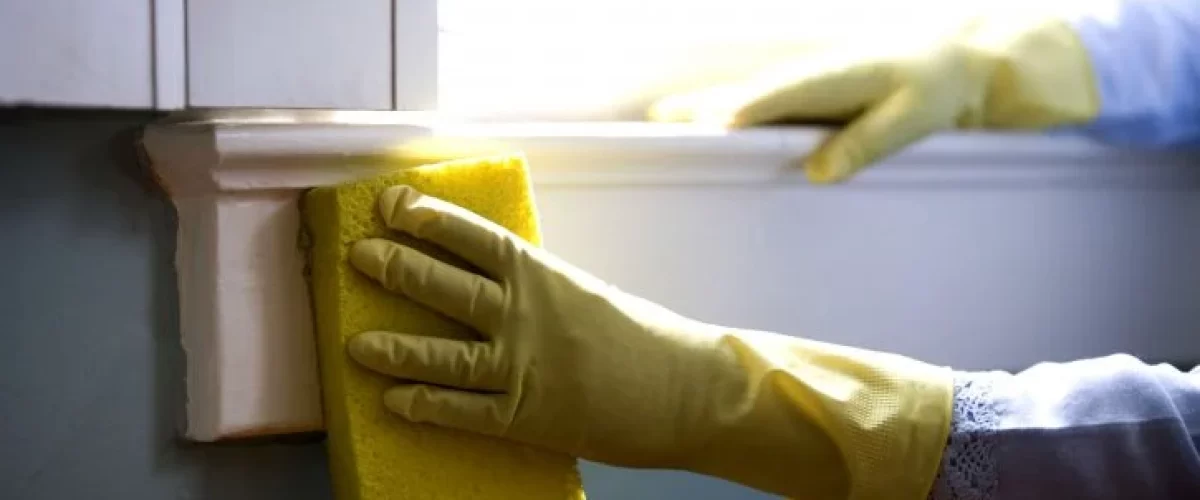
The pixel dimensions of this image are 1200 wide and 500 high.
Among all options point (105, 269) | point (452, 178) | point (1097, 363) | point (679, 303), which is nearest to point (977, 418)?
point (1097, 363)

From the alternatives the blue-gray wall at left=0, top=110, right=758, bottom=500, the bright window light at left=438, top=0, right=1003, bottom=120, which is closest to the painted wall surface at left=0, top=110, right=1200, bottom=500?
the blue-gray wall at left=0, top=110, right=758, bottom=500

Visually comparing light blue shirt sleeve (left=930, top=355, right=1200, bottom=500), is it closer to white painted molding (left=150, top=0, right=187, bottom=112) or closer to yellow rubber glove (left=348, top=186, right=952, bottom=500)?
yellow rubber glove (left=348, top=186, right=952, bottom=500)

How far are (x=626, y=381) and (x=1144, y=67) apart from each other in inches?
18.3

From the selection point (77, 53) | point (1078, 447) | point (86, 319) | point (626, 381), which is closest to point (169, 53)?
point (77, 53)

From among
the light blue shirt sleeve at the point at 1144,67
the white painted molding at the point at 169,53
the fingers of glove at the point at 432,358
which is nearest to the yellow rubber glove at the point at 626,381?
the fingers of glove at the point at 432,358

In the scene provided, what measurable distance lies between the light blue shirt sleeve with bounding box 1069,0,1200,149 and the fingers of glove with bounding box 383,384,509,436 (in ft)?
1.55

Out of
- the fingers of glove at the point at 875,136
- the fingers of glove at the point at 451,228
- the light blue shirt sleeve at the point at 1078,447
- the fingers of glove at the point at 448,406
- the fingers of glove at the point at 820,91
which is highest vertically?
the fingers of glove at the point at 820,91

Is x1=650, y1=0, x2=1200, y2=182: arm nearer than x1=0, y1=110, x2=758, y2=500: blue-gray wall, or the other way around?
x1=0, y1=110, x2=758, y2=500: blue-gray wall

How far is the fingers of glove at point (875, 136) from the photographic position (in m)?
0.76

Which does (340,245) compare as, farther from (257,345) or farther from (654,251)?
(654,251)

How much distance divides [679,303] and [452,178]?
0.69 ft

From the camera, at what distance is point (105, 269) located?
0.63 m

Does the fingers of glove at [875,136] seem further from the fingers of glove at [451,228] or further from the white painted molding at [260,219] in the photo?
the fingers of glove at [451,228]

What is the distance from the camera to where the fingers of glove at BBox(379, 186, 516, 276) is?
0.59 meters
